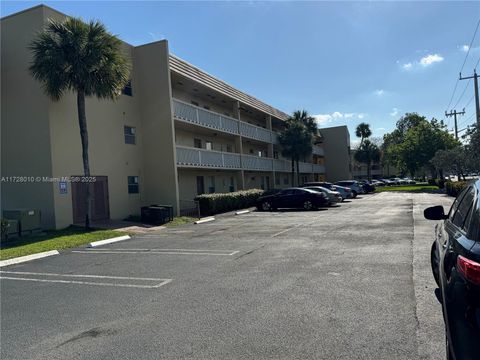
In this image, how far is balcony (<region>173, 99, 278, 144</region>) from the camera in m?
23.7

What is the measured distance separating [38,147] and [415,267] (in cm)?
1609

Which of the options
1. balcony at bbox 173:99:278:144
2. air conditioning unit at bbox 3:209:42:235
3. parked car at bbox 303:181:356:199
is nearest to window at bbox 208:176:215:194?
balcony at bbox 173:99:278:144

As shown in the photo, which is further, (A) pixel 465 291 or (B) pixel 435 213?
(B) pixel 435 213

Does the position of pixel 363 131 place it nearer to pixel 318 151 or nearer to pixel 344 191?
pixel 318 151

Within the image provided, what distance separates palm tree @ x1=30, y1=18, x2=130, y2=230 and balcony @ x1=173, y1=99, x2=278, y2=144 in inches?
257

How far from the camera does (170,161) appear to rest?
2259 centimetres

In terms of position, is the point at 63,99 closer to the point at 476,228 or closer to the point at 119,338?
the point at 119,338

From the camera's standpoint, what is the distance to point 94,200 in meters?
19.8

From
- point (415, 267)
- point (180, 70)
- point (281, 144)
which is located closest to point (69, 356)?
point (415, 267)

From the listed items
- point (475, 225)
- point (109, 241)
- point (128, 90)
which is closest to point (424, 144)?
point (128, 90)

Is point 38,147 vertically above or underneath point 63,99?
underneath

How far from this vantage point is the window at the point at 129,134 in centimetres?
2216

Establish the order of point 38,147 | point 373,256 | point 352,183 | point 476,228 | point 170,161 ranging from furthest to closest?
point 352,183 → point 170,161 → point 38,147 → point 373,256 → point 476,228

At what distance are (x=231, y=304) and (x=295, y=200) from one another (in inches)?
791
